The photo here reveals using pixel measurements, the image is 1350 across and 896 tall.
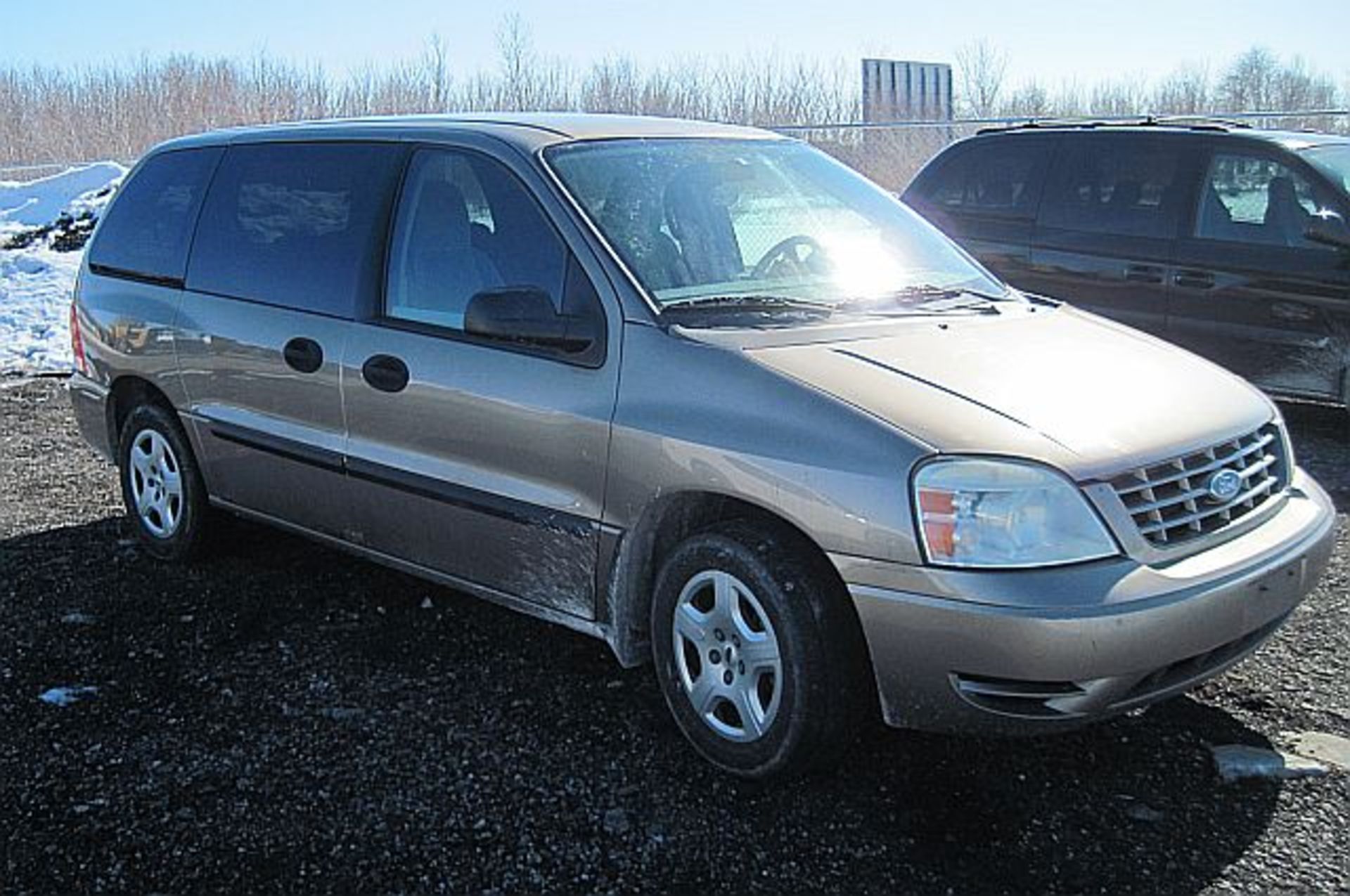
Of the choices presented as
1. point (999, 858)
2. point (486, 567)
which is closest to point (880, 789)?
point (999, 858)

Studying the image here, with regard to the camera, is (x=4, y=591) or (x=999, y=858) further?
(x=4, y=591)

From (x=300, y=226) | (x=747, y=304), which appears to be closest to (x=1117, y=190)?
(x=747, y=304)

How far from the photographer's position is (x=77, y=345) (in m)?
5.74

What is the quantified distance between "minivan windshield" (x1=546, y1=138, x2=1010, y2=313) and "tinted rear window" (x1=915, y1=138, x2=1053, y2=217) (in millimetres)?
3469

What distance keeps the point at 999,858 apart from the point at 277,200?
3357 millimetres

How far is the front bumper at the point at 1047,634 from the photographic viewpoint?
299cm

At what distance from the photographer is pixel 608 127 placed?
14.6ft

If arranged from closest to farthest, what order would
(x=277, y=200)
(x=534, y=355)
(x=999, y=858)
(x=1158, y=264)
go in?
(x=999, y=858), (x=534, y=355), (x=277, y=200), (x=1158, y=264)

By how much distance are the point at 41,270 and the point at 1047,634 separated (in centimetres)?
1263

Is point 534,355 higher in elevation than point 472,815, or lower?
higher

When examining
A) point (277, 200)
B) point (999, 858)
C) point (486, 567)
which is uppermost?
point (277, 200)

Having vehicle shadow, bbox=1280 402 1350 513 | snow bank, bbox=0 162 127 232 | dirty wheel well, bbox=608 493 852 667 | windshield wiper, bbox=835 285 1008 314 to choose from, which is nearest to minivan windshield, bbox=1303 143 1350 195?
vehicle shadow, bbox=1280 402 1350 513

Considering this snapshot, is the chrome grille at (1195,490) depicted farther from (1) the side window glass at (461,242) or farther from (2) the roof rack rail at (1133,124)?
(2) the roof rack rail at (1133,124)

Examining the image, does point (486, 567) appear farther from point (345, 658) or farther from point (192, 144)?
point (192, 144)
